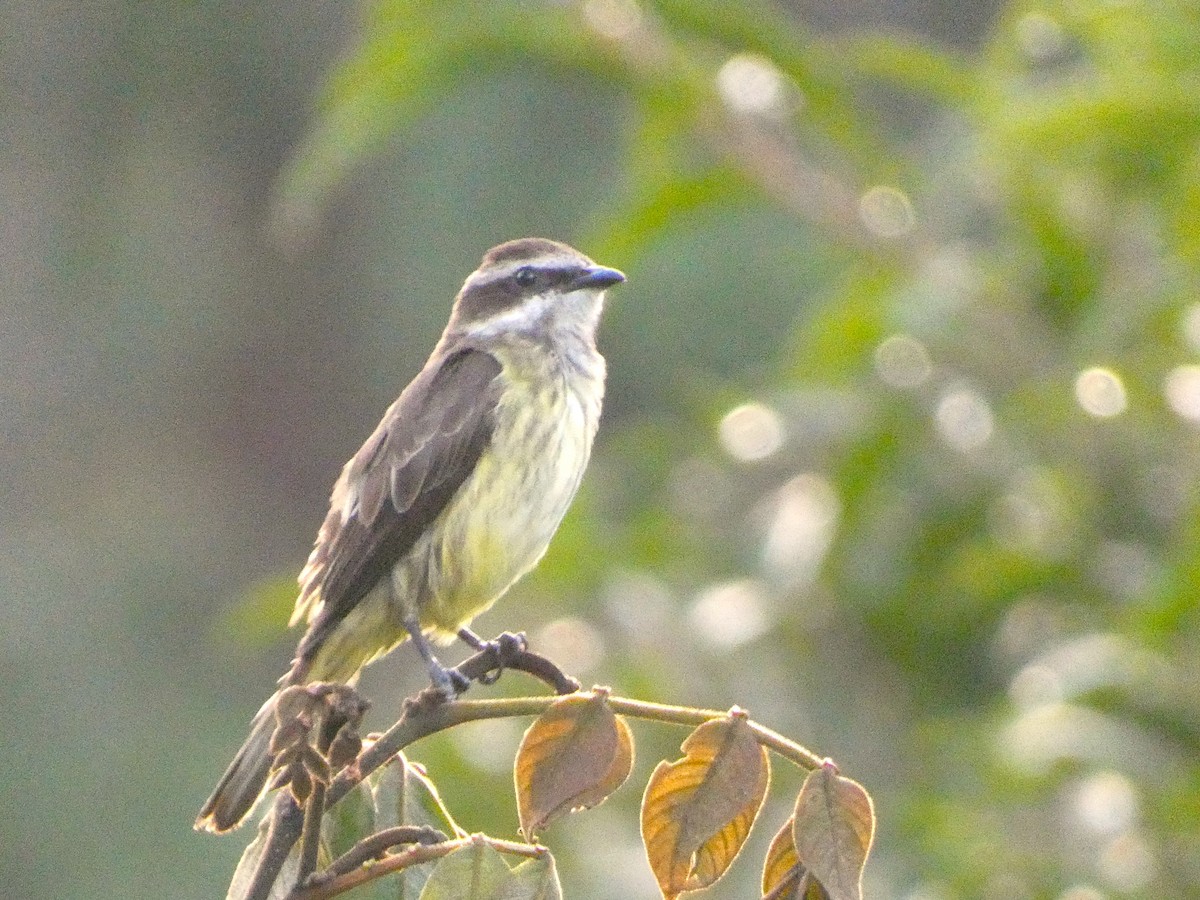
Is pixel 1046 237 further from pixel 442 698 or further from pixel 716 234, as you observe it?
pixel 716 234

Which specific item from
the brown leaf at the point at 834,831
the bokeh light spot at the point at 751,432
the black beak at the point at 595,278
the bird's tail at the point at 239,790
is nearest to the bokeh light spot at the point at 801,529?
the bokeh light spot at the point at 751,432

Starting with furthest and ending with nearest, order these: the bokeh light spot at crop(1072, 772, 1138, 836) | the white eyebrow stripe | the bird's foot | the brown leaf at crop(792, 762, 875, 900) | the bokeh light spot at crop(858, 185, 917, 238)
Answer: the bokeh light spot at crop(858, 185, 917, 238) < the white eyebrow stripe < the bokeh light spot at crop(1072, 772, 1138, 836) < the bird's foot < the brown leaf at crop(792, 762, 875, 900)

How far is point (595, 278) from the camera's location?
4.95 m

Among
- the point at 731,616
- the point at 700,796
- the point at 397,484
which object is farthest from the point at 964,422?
the point at 700,796

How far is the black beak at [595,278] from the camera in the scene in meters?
4.91

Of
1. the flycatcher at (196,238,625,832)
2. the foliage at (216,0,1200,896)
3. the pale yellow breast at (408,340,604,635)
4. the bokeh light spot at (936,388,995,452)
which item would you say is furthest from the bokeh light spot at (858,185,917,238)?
the pale yellow breast at (408,340,604,635)

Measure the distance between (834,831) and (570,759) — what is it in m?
0.29

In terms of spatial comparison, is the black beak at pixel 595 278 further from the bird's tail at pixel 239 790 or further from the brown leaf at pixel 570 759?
the brown leaf at pixel 570 759

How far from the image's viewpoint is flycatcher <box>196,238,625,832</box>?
4266 millimetres

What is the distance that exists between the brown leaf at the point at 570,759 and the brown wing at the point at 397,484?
1786 millimetres

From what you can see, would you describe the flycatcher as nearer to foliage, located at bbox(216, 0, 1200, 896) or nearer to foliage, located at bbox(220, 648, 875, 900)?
foliage, located at bbox(216, 0, 1200, 896)

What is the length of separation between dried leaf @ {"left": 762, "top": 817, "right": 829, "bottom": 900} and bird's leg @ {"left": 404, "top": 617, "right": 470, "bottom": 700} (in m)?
0.39

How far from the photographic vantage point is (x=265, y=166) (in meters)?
17.2

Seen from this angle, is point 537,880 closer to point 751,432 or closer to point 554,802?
point 554,802
